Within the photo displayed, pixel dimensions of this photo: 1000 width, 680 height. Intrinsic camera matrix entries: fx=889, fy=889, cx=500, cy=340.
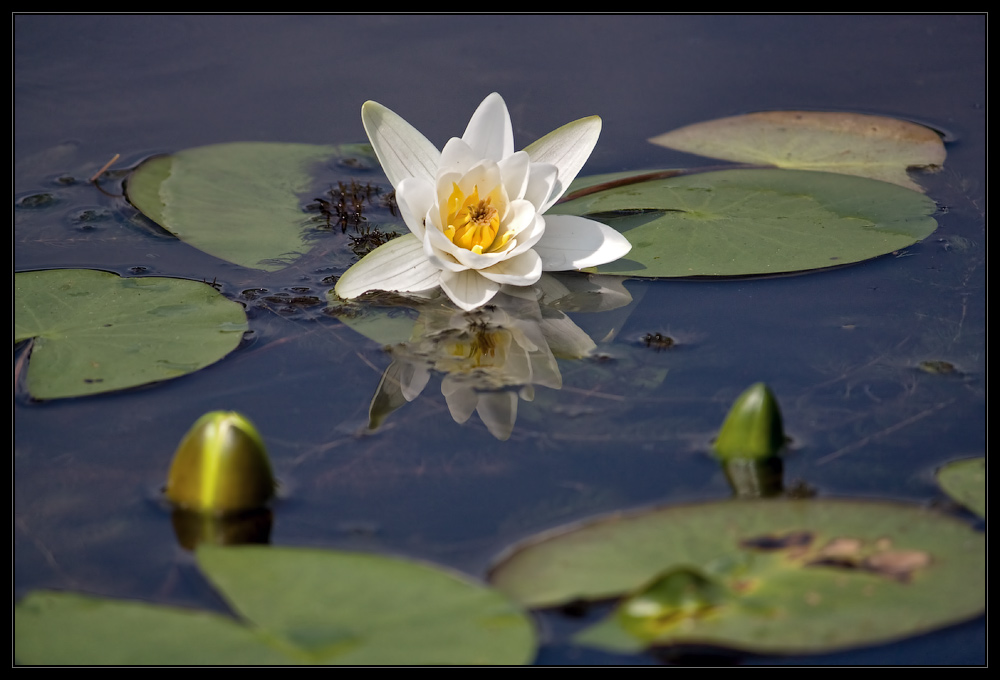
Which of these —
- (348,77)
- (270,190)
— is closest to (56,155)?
(270,190)

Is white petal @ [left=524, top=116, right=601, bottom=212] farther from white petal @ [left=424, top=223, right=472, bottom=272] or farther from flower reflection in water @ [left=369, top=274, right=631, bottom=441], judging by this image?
white petal @ [left=424, top=223, right=472, bottom=272]

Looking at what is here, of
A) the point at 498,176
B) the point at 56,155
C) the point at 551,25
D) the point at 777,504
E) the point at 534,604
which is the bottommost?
the point at 534,604

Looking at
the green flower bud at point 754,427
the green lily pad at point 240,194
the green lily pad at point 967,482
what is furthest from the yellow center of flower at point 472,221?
the green lily pad at point 967,482

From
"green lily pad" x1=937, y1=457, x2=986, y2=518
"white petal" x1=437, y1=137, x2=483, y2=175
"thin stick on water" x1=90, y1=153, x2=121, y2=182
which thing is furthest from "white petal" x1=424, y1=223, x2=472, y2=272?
"thin stick on water" x1=90, y1=153, x2=121, y2=182

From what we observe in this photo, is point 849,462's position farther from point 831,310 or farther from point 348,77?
point 348,77

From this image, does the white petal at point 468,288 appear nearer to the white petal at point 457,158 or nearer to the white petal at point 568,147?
the white petal at point 457,158

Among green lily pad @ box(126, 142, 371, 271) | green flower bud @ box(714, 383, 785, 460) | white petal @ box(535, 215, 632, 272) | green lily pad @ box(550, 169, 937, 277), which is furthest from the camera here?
green lily pad @ box(126, 142, 371, 271)

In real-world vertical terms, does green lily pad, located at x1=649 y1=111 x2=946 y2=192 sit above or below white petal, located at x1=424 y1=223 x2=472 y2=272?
above
